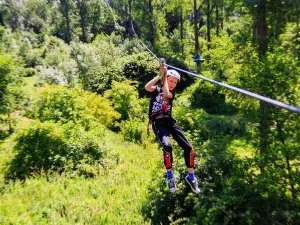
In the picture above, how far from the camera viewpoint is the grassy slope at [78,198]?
7238 millimetres

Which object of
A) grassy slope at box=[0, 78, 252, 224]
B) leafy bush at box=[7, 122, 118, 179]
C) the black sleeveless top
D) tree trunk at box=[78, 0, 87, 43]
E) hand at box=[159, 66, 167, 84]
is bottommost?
grassy slope at box=[0, 78, 252, 224]

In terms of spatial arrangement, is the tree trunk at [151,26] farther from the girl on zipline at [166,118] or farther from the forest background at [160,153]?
→ the girl on zipline at [166,118]

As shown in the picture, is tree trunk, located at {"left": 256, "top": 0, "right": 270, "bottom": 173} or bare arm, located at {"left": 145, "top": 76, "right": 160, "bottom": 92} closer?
bare arm, located at {"left": 145, "top": 76, "right": 160, "bottom": 92}

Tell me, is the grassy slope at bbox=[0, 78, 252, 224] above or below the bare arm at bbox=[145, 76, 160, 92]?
below

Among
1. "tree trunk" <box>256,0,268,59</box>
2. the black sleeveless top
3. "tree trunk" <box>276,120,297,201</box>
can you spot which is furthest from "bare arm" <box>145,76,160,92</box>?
"tree trunk" <box>256,0,268,59</box>

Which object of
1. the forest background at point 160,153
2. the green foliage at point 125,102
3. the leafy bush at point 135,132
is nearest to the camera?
the forest background at point 160,153

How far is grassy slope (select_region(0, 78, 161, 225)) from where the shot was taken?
7238 millimetres

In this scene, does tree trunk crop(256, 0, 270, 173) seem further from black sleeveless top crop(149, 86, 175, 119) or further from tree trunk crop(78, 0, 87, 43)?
tree trunk crop(78, 0, 87, 43)

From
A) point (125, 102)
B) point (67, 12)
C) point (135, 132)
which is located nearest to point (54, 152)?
point (135, 132)

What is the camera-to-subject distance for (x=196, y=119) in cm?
1325

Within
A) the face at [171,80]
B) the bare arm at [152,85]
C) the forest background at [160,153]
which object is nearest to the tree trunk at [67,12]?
the forest background at [160,153]

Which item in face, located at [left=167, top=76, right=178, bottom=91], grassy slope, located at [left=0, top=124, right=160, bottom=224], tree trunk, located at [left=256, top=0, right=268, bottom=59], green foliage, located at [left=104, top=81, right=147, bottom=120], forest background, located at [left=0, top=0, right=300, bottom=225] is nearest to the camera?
face, located at [left=167, top=76, right=178, bottom=91]

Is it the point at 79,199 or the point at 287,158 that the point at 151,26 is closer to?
the point at 79,199

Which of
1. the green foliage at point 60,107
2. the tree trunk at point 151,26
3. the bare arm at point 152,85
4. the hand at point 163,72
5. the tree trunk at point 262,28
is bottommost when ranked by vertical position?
the green foliage at point 60,107
